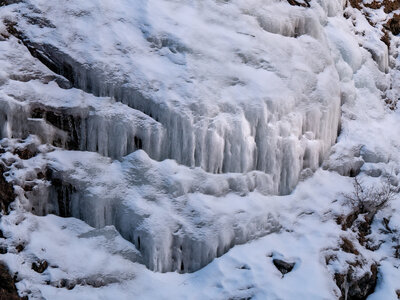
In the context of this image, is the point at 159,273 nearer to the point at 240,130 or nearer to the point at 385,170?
the point at 240,130

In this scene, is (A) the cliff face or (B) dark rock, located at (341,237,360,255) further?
(B) dark rock, located at (341,237,360,255)

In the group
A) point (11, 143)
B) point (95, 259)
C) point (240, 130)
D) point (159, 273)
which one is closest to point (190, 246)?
point (159, 273)

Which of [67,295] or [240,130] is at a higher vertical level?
[240,130]

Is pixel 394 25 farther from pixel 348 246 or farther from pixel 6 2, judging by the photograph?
pixel 6 2

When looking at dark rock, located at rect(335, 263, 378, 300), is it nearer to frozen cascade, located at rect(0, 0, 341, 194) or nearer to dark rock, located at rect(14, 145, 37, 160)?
frozen cascade, located at rect(0, 0, 341, 194)

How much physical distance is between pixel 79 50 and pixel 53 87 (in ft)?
2.13

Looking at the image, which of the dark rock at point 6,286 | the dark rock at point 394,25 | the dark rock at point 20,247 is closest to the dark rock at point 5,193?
the dark rock at point 20,247

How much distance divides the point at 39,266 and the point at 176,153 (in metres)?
2.38

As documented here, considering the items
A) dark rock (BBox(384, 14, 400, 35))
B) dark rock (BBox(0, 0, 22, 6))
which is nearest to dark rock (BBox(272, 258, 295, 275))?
dark rock (BBox(0, 0, 22, 6))

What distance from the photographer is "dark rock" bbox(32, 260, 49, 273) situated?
24.3 ft

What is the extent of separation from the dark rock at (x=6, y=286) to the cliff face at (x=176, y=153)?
9 centimetres

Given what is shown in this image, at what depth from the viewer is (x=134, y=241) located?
801cm

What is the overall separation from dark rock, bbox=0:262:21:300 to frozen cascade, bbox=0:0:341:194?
1968 millimetres

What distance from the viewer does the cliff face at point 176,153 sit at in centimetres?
787
